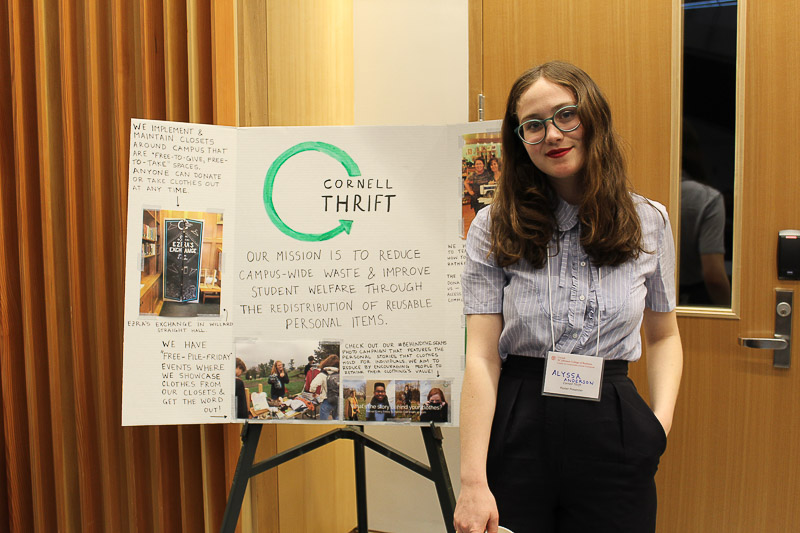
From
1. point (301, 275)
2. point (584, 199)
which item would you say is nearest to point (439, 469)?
point (301, 275)

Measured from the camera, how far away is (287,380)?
1.75 meters

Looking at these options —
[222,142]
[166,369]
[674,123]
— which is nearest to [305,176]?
[222,142]

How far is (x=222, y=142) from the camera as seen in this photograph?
179cm

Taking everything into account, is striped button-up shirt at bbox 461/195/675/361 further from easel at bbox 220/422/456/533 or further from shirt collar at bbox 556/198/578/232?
easel at bbox 220/422/456/533

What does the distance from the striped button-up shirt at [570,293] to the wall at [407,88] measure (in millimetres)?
1236

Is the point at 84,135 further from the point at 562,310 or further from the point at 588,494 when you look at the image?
the point at 588,494

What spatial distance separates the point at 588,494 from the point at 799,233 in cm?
121

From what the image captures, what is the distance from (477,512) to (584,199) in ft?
2.08

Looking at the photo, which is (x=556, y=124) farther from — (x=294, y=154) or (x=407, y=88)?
(x=407, y=88)

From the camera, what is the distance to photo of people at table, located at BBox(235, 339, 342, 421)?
1746 millimetres

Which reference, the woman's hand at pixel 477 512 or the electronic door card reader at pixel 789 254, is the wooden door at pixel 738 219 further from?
the woman's hand at pixel 477 512

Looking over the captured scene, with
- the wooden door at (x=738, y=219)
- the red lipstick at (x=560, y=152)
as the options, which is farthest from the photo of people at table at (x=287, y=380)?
the wooden door at (x=738, y=219)

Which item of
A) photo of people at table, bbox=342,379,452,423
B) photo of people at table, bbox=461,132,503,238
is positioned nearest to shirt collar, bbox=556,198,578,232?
photo of people at table, bbox=461,132,503,238

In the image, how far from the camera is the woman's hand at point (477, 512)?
1.09 meters
